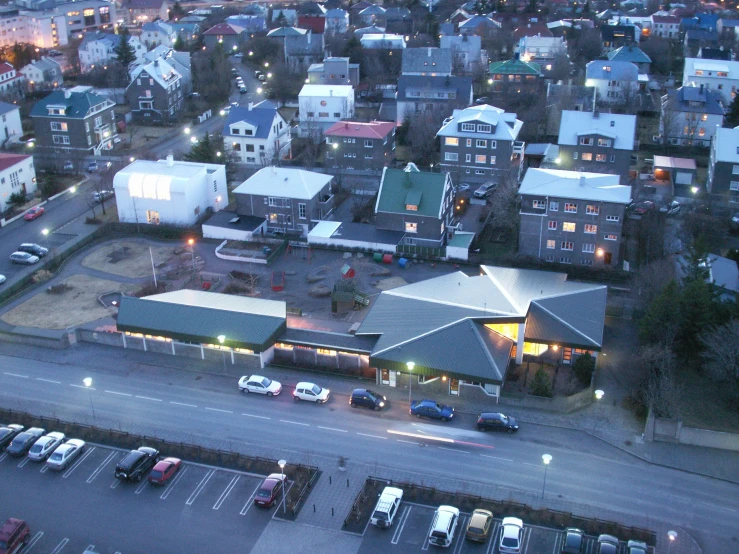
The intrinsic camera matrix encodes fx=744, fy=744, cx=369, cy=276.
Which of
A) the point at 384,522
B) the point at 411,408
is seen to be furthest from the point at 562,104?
the point at 384,522

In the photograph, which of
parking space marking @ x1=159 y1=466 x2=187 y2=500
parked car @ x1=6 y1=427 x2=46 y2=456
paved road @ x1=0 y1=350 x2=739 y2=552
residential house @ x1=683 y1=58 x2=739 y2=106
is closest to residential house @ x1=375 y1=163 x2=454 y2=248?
paved road @ x1=0 y1=350 x2=739 y2=552

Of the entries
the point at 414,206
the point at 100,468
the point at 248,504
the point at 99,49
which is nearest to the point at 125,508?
the point at 100,468

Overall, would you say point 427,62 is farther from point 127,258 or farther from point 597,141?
point 127,258

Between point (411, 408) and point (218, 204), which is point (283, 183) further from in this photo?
point (411, 408)

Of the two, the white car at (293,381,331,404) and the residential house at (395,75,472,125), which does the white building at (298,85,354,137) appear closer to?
the residential house at (395,75,472,125)

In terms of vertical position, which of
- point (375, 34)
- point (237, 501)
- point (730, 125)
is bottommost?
point (237, 501)

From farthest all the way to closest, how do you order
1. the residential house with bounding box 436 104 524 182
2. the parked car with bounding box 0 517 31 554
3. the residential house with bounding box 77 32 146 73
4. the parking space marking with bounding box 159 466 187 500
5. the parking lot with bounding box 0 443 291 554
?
the residential house with bounding box 77 32 146 73
the residential house with bounding box 436 104 524 182
the parking space marking with bounding box 159 466 187 500
the parking lot with bounding box 0 443 291 554
the parked car with bounding box 0 517 31 554
